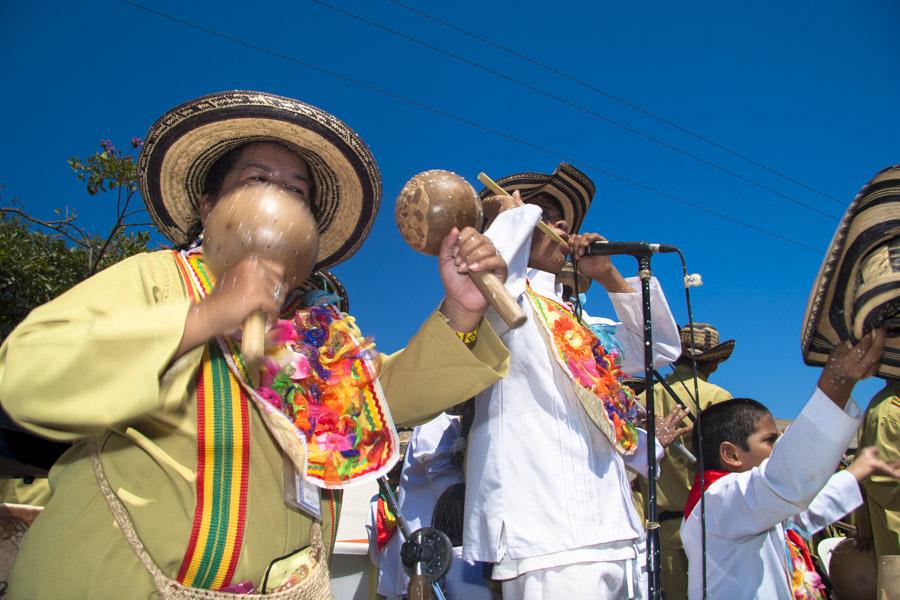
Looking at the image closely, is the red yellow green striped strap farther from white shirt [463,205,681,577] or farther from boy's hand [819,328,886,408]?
boy's hand [819,328,886,408]

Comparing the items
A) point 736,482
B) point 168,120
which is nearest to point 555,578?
point 736,482

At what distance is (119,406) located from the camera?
1.48 m

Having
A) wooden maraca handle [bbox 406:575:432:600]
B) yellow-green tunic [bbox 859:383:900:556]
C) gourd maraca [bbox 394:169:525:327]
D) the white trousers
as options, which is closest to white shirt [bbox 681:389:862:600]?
the white trousers

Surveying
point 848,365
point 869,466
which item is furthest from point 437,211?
point 869,466

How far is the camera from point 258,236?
5.19 ft

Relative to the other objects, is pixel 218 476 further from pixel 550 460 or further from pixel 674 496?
pixel 674 496

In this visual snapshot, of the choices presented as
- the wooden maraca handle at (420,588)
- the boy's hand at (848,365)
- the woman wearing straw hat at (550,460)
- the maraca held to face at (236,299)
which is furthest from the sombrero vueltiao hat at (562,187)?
the maraca held to face at (236,299)

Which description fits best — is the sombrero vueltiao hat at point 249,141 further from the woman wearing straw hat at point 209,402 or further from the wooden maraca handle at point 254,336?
the wooden maraca handle at point 254,336

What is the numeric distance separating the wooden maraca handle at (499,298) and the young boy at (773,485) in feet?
3.05

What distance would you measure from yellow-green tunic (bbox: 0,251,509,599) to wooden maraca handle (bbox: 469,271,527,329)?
2.30 ft

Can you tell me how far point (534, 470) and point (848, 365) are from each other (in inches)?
40.7

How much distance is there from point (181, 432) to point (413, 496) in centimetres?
228

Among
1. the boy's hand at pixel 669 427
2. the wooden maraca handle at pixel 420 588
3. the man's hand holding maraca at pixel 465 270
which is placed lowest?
the wooden maraca handle at pixel 420 588

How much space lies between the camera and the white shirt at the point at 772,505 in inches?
94.3
